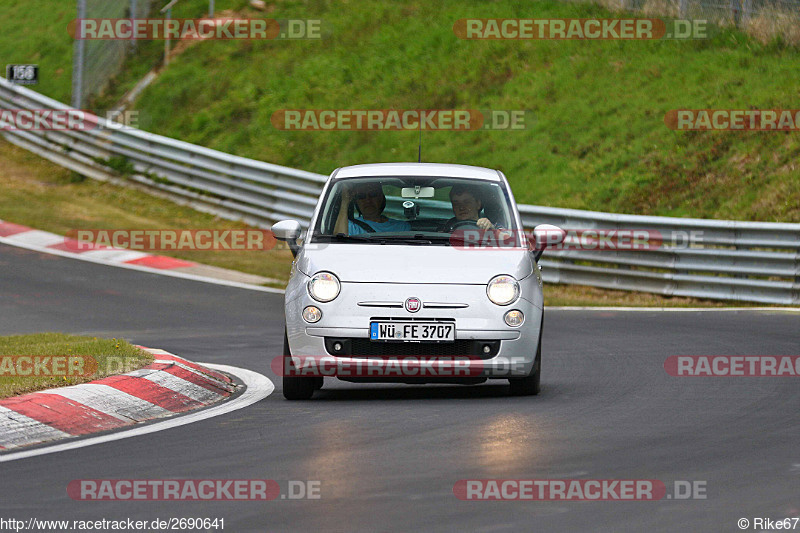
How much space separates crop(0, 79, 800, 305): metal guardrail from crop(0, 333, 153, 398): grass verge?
9.32 meters

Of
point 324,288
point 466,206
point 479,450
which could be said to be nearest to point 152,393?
point 324,288

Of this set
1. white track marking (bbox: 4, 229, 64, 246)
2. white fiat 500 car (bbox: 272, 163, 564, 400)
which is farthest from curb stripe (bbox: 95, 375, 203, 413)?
white track marking (bbox: 4, 229, 64, 246)

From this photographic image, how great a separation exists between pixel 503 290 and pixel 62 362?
3.12 m

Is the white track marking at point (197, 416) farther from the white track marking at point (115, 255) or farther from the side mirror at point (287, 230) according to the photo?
the white track marking at point (115, 255)

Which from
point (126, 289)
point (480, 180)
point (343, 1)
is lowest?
point (126, 289)

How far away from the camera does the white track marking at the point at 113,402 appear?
27.1ft

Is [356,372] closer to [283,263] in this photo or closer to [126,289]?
[126,289]

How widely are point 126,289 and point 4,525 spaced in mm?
12035

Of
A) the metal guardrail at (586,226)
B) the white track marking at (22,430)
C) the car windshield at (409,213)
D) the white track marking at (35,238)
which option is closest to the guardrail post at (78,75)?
the metal guardrail at (586,226)

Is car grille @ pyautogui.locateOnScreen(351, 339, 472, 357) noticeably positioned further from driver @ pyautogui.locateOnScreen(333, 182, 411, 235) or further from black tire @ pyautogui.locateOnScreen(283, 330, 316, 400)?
driver @ pyautogui.locateOnScreen(333, 182, 411, 235)

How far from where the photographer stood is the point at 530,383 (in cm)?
942

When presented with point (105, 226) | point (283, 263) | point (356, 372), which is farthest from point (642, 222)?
point (356, 372)

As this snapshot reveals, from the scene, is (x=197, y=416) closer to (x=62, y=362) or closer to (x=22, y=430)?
(x=22, y=430)

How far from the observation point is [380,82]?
27.3 m
